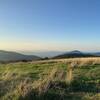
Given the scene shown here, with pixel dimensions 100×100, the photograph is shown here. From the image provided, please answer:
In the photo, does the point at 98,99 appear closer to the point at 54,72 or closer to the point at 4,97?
the point at 4,97

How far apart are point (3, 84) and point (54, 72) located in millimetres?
2634

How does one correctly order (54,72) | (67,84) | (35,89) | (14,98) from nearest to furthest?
1. (14,98)
2. (35,89)
3. (67,84)
4. (54,72)

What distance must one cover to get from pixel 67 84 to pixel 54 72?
6.54 ft

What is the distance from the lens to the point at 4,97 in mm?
8844

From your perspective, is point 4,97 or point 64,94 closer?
point 4,97

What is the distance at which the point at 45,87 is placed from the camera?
9.37 metres

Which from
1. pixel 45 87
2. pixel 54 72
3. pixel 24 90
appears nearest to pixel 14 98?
pixel 24 90

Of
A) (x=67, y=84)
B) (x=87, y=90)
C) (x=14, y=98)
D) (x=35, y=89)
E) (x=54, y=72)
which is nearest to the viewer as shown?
(x=14, y=98)

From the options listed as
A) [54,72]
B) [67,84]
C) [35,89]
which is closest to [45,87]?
[35,89]

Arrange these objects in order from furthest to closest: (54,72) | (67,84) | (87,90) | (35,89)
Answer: (54,72)
(67,84)
(87,90)
(35,89)

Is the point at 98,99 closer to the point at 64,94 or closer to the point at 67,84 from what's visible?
the point at 64,94

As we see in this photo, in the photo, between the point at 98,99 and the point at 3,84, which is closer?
the point at 98,99

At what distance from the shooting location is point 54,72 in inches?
517

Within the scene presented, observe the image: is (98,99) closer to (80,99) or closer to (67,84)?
(80,99)
